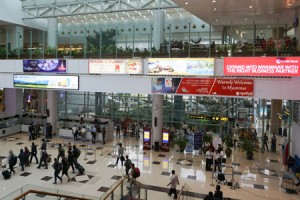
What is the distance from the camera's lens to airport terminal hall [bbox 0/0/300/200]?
11.1 metres

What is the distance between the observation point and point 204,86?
12914 mm

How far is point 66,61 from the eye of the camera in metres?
16.0

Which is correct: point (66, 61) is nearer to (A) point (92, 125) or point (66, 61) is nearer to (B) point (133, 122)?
(A) point (92, 125)

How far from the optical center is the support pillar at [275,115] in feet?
72.7

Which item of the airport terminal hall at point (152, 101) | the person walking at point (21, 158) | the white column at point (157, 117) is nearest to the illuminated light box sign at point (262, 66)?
the airport terminal hall at point (152, 101)

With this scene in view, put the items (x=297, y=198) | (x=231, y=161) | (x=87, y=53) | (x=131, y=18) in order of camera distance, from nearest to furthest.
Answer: (x=297, y=198), (x=231, y=161), (x=87, y=53), (x=131, y=18)

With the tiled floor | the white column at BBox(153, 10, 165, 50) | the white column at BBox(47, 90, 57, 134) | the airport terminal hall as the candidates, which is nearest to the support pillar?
the airport terminal hall

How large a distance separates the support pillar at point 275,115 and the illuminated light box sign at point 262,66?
38.9 feet

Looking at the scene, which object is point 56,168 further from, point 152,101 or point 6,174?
point 152,101

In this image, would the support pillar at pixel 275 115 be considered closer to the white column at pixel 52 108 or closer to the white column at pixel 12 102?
the white column at pixel 52 108

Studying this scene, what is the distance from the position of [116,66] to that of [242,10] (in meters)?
7.23

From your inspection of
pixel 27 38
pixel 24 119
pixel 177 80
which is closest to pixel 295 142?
pixel 177 80

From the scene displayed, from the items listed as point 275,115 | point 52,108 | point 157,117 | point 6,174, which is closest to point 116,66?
point 157,117

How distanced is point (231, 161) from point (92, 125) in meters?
9.51
